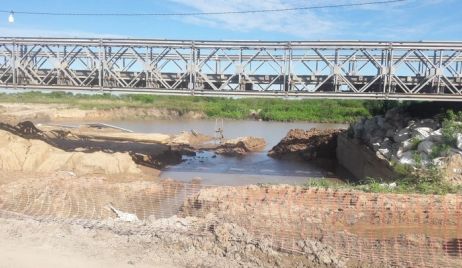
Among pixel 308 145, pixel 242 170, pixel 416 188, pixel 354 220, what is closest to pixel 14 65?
pixel 242 170

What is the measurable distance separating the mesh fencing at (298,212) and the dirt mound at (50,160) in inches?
208

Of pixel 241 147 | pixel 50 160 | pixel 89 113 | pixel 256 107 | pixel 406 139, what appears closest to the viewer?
pixel 406 139

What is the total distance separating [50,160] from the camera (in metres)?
20.8

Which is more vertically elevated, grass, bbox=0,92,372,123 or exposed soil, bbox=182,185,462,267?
grass, bbox=0,92,372,123

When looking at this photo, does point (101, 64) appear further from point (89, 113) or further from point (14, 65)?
point (89, 113)

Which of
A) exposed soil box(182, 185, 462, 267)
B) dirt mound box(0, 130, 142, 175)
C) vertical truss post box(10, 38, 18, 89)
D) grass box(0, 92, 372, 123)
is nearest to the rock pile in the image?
exposed soil box(182, 185, 462, 267)

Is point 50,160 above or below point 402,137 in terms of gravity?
below

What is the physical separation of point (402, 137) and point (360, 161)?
3.67 metres

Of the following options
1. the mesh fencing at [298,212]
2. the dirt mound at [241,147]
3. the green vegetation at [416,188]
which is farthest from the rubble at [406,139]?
the dirt mound at [241,147]

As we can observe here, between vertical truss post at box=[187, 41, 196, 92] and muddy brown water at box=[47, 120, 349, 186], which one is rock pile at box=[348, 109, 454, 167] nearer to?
muddy brown water at box=[47, 120, 349, 186]

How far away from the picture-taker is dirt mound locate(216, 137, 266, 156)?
109 feet

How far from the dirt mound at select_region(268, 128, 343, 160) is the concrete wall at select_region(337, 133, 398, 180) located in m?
1.53

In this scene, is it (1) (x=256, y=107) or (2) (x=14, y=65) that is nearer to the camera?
(2) (x=14, y=65)

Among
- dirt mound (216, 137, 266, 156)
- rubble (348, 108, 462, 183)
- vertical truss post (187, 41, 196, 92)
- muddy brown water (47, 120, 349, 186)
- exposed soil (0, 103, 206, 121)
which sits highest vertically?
vertical truss post (187, 41, 196, 92)
